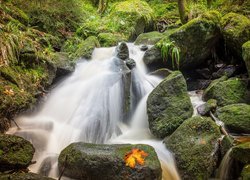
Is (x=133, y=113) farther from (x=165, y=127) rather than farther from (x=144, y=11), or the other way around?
(x=144, y=11)

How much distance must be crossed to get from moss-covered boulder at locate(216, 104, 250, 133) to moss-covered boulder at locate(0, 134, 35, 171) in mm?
3492

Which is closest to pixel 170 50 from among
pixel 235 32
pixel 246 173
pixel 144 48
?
pixel 144 48

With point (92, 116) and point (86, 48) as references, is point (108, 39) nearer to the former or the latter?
point (86, 48)

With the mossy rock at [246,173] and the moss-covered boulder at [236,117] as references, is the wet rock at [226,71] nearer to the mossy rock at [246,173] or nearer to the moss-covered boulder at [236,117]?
the moss-covered boulder at [236,117]

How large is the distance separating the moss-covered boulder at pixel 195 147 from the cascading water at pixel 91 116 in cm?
19

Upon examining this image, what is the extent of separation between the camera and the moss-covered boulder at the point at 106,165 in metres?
3.71

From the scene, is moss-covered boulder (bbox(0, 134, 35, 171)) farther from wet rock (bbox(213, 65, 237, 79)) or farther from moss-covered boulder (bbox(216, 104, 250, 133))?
wet rock (bbox(213, 65, 237, 79))

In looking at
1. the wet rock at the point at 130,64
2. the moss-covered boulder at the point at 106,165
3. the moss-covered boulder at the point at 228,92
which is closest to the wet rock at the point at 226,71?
the moss-covered boulder at the point at 228,92

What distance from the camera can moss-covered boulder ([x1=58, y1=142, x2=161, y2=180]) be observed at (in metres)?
3.71

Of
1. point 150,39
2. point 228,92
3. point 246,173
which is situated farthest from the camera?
point 150,39

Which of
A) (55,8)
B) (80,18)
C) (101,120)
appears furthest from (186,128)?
(80,18)

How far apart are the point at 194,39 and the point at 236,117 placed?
2.55 metres

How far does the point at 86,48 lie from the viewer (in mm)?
7754

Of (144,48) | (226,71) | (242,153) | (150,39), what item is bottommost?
(242,153)
